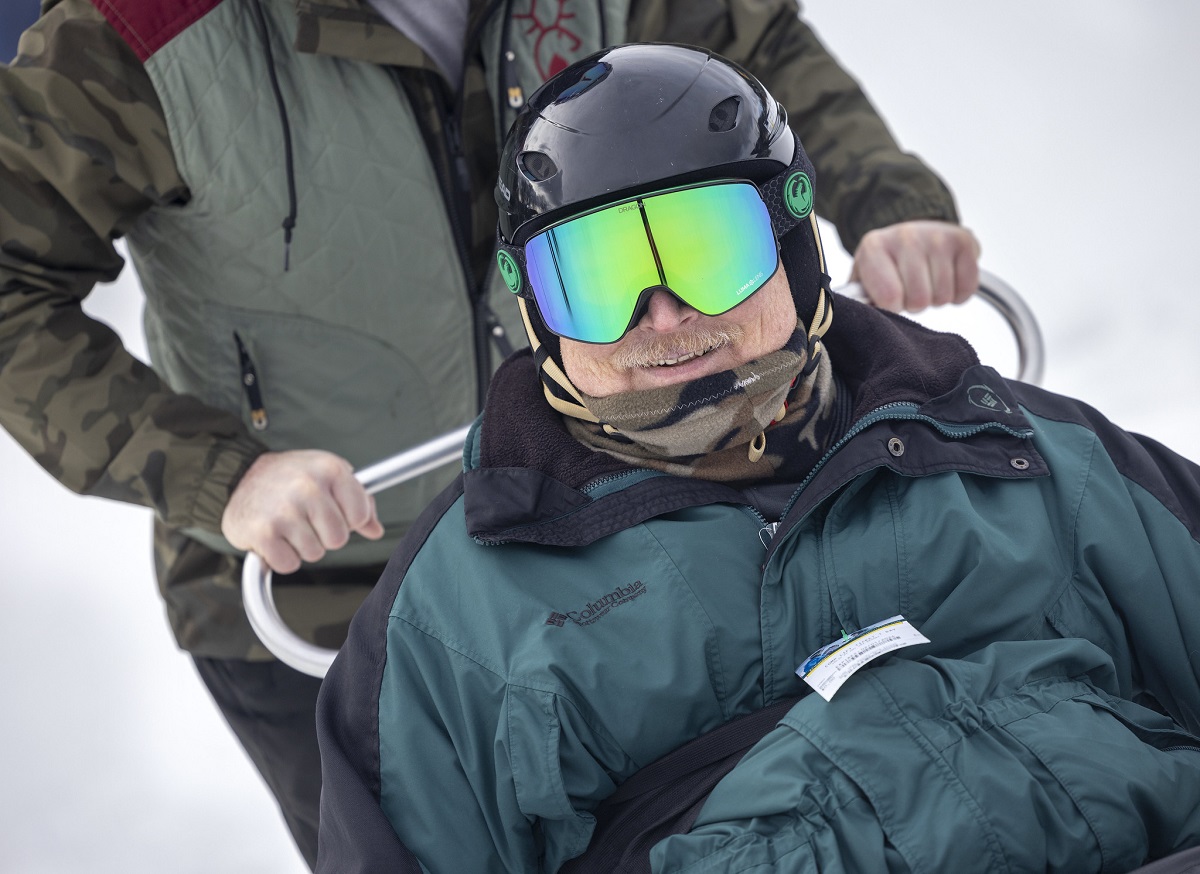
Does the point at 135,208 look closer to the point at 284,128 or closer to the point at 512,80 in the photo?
the point at 284,128

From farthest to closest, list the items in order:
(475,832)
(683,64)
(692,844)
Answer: (683,64)
(475,832)
(692,844)

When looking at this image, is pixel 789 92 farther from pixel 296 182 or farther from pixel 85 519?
pixel 85 519

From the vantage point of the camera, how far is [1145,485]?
4.80 ft

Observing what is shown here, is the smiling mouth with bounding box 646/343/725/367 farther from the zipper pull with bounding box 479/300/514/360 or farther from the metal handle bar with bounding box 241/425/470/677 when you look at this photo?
the zipper pull with bounding box 479/300/514/360

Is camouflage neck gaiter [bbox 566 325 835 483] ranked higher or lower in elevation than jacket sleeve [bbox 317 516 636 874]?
higher

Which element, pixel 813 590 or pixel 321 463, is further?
pixel 321 463

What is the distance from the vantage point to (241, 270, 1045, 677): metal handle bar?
1704 millimetres

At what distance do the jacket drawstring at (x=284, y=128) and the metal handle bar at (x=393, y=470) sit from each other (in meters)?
0.38

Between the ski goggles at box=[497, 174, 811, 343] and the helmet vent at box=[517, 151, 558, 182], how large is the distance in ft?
0.20

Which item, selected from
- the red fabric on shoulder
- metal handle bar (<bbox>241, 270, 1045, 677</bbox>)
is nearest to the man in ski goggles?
metal handle bar (<bbox>241, 270, 1045, 677</bbox>)

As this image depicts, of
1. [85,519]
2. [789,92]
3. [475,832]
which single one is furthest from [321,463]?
[85,519]

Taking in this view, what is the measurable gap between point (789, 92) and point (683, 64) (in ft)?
2.38

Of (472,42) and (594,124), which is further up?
(472,42)

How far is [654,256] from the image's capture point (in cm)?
143
